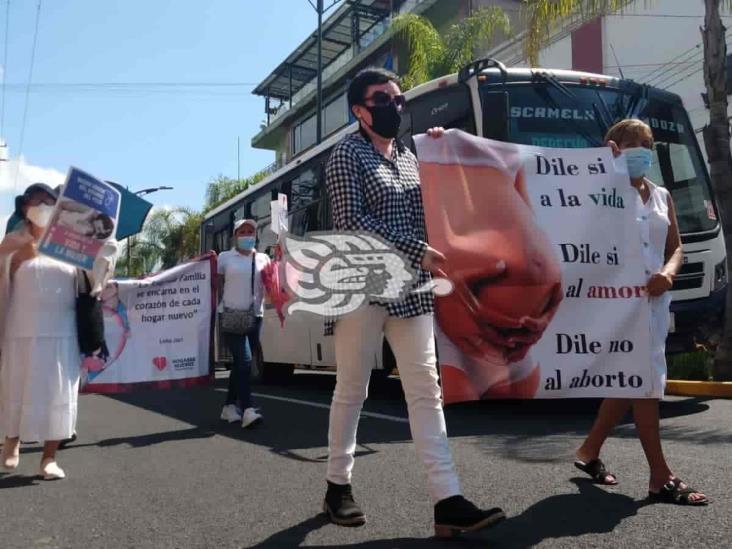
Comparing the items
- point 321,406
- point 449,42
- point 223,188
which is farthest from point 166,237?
point 321,406

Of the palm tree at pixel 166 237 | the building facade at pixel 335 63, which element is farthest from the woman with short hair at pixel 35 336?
the palm tree at pixel 166 237

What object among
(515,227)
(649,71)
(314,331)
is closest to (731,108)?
(649,71)

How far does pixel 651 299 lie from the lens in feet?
12.5

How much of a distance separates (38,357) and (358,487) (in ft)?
6.83

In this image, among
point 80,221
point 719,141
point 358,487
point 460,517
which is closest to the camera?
point 460,517

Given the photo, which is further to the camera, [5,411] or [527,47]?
[527,47]

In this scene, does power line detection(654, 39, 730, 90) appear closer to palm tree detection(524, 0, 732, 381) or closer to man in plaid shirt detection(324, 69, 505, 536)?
palm tree detection(524, 0, 732, 381)

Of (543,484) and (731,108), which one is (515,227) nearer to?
(543,484)

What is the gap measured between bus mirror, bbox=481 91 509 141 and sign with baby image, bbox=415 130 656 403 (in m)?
2.96

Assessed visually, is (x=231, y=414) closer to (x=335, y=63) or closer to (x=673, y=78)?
(x=673, y=78)

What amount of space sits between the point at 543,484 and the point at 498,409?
3.46 m

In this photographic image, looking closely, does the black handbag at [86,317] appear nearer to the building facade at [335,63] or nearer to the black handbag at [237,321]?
the black handbag at [237,321]

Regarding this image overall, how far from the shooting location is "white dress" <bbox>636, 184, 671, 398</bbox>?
3768 mm

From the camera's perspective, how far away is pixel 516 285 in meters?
3.69
